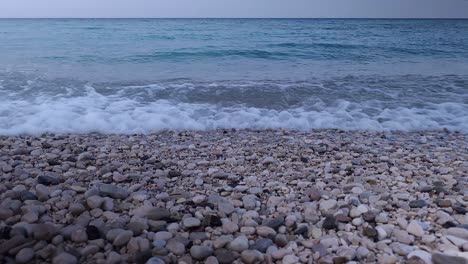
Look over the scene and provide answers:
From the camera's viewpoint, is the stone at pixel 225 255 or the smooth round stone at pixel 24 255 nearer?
the smooth round stone at pixel 24 255

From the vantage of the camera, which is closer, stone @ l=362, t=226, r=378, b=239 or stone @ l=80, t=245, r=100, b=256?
stone @ l=80, t=245, r=100, b=256

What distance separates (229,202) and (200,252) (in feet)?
2.36

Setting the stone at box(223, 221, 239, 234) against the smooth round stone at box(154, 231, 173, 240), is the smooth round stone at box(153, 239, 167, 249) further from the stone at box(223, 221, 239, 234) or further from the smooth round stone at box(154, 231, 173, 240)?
the stone at box(223, 221, 239, 234)

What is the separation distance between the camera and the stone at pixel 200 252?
6.99 ft

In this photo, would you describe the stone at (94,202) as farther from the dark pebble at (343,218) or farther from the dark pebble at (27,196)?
the dark pebble at (343,218)

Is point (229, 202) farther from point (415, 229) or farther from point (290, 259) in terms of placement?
point (415, 229)

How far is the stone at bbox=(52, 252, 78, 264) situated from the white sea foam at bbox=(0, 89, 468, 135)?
10.1ft

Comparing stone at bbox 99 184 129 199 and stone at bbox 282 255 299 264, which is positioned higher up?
stone at bbox 99 184 129 199

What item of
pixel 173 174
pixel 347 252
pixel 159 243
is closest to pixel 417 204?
pixel 347 252

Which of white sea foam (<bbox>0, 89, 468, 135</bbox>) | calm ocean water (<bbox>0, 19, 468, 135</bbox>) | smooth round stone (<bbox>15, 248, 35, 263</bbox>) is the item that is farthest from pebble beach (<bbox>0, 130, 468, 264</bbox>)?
calm ocean water (<bbox>0, 19, 468, 135</bbox>)

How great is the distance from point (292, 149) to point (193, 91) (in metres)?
3.70

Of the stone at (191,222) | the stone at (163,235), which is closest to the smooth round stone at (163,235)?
the stone at (163,235)

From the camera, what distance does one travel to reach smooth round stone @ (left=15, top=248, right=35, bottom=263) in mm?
1982

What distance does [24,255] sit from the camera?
2004mm
